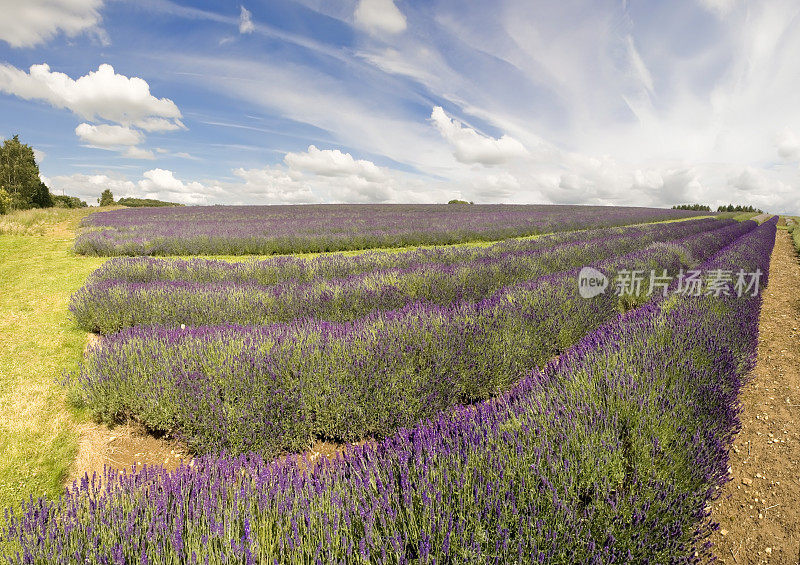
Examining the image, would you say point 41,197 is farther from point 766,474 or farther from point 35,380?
point 766,474

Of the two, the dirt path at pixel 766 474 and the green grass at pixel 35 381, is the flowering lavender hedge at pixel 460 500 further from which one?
the green grass at pixel 35 381

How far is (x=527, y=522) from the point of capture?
1379 mm

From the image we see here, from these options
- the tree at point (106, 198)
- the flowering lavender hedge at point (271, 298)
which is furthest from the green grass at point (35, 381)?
the tree at point (106, 198)

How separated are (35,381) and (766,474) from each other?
6.23m

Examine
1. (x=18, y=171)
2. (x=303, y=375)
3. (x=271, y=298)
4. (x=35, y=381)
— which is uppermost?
(x=18, y=171)

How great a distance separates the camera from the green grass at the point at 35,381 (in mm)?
2520

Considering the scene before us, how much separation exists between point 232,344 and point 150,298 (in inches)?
112

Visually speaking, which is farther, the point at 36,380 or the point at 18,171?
the point at 18,171

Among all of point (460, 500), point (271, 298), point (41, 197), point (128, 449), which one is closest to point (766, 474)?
point (460, 500)

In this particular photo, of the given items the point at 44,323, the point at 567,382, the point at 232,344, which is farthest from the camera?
the point at 44,323

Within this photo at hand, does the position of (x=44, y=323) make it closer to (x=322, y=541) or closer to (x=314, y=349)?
(x=314, y=349)

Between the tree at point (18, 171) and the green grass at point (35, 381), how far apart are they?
40.5 m

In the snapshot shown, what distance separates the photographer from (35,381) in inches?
140

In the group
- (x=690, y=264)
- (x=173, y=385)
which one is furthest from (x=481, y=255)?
(x=173, y=385)
